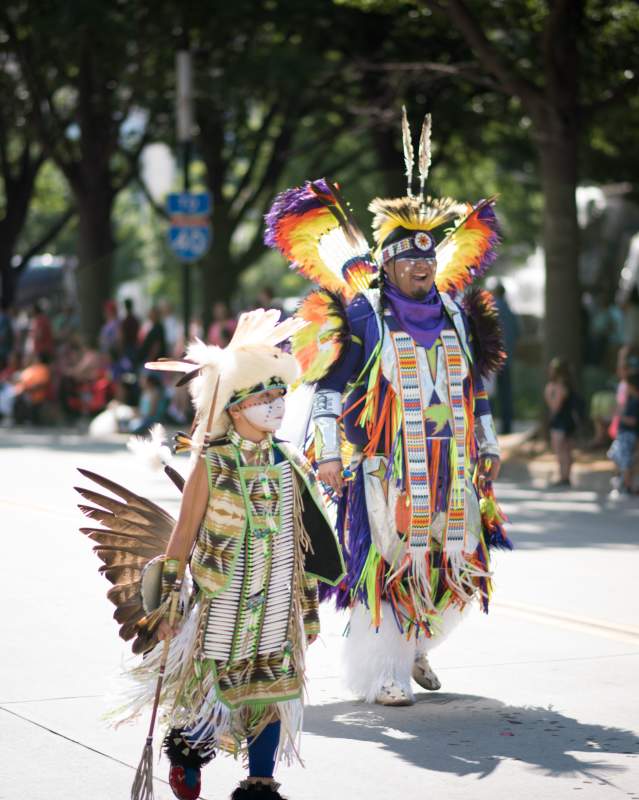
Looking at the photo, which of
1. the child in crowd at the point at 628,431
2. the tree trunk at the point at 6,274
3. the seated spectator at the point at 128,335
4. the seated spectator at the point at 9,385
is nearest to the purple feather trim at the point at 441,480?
the child in crowd at the point at 628,431

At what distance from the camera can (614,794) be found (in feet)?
17.4

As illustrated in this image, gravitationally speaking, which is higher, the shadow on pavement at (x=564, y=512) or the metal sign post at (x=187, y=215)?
the metal sign post at (x=187, y=215)

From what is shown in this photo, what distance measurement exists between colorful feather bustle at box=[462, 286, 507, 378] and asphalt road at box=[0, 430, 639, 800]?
4.34ft

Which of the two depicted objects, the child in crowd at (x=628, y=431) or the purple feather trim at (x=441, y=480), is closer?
the purple feather trim at (x=441, y=480)

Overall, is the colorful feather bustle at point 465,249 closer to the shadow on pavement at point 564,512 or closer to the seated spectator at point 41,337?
the shadow on pavement at point 564,512

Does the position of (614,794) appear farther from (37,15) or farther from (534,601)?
(37,15)

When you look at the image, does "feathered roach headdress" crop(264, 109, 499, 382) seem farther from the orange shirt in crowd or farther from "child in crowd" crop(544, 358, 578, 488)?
the orange shirt in crowd

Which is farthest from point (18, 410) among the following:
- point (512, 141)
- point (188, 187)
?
point (512, 141)

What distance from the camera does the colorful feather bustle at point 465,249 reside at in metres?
7.32

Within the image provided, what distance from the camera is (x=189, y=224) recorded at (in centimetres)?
2194

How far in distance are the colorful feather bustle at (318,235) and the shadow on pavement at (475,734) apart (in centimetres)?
182

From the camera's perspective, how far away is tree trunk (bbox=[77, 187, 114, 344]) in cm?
2686

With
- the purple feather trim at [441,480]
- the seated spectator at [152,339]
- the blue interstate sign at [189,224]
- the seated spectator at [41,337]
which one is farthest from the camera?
the seated spectator at [41,337]

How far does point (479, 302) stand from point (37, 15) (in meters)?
18.3
